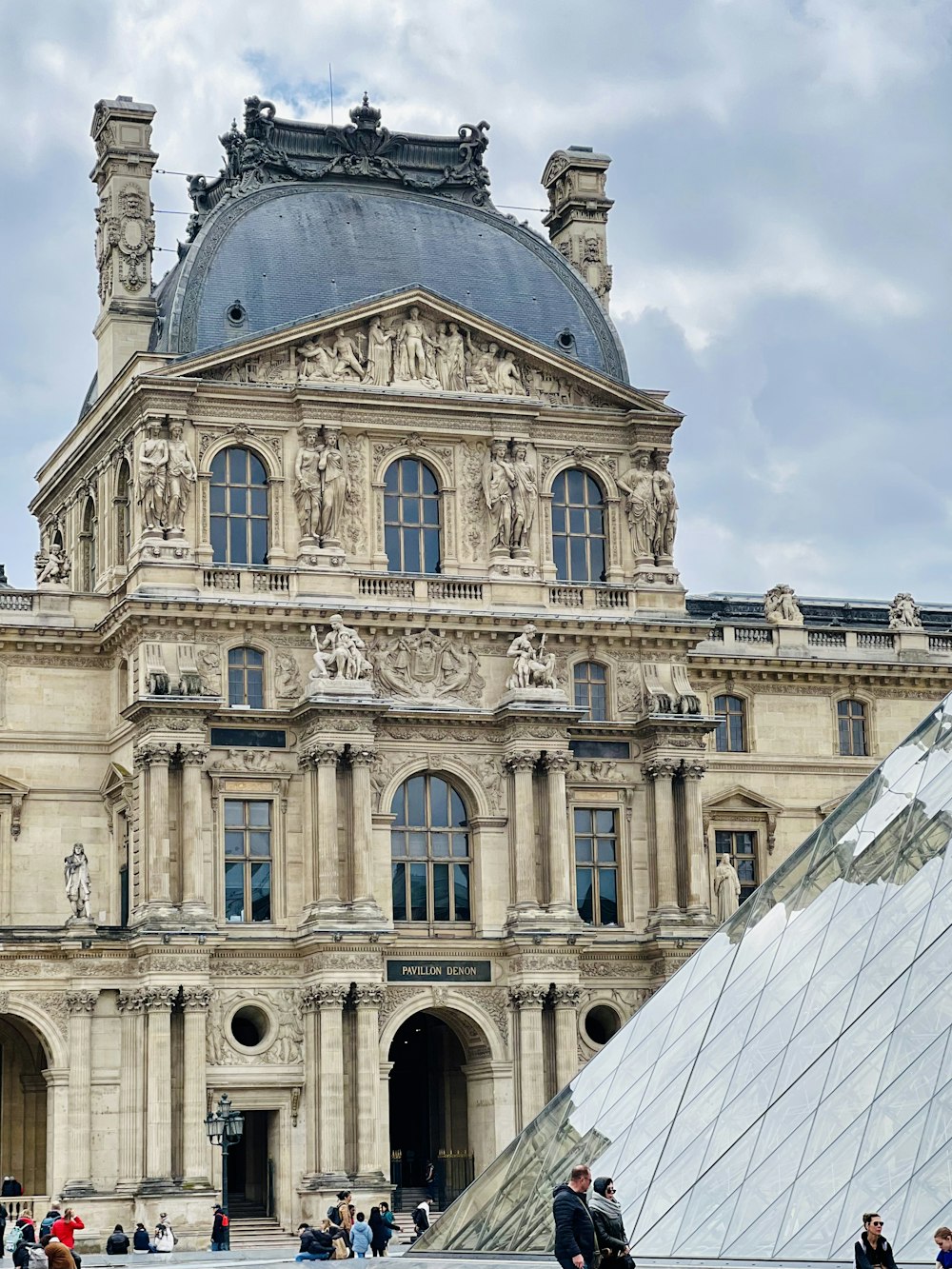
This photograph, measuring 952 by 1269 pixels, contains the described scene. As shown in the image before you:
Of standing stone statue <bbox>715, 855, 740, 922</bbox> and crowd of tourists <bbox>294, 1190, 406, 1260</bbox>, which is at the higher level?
standing stone statue <bbox>715, 855, 740, 922</bbox>

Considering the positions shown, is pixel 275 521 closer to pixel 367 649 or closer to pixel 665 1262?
pixel 367 649

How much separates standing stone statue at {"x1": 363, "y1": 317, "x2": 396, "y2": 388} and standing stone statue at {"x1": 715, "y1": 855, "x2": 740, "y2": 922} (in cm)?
1262

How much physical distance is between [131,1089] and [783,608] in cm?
1972

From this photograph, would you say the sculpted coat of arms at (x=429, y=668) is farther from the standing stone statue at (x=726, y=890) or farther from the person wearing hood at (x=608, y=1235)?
the person wearing hood at (x=608, y=1235)

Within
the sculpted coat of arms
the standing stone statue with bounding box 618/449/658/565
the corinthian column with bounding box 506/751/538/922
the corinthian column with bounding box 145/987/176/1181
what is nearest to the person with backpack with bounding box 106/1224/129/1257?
the corinthian column with bounding box 145/987/176/1181

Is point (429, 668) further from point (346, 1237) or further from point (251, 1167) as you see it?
point (346, 1237)

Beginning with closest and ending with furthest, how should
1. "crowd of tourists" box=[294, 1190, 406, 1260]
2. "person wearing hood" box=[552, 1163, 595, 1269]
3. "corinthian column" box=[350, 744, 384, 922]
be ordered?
"person wearing hood" box=[552, 1163, 595, 1269] → "crowd of tourists" box=[294, 1190, 406, 1260] → "corinthian column" box=[350, 744, 384, 922]

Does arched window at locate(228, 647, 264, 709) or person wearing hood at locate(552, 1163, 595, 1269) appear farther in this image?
arched window at locate(228, 647, 264, 709)

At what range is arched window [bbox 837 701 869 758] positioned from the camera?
59312 mm

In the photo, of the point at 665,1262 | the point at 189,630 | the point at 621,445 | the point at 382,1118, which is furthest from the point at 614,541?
the point at 665,1262

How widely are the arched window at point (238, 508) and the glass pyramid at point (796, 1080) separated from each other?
1980 cm

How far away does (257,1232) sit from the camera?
49.0m

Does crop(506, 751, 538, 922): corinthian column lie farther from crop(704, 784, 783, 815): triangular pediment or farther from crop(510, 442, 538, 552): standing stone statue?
crop(704, 784, 783, 815): triangular pediment

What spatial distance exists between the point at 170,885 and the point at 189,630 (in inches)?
205
